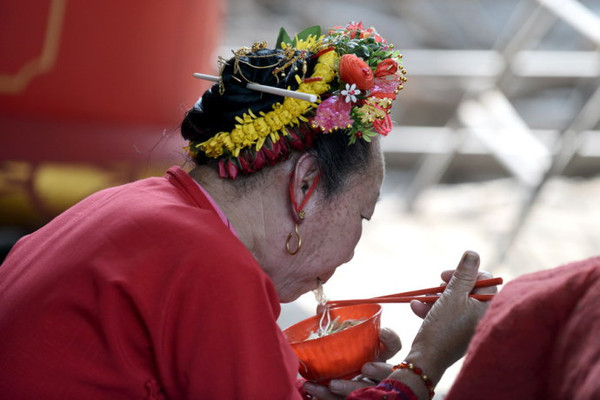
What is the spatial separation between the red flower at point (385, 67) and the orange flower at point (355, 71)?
7cm

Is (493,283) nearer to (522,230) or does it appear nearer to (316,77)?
(316,77)

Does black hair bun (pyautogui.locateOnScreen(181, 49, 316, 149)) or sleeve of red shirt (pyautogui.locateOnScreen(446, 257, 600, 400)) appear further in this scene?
black hair bun (pyautogui.locateOnScreen(181, 49, 316, 149))

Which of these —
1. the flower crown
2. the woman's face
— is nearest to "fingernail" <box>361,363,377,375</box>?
the woman's face

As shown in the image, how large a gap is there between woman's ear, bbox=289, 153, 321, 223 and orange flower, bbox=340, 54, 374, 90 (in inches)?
8.0

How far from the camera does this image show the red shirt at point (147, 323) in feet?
5.14

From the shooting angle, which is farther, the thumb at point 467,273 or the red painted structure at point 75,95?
the red painted structure at point 75,95

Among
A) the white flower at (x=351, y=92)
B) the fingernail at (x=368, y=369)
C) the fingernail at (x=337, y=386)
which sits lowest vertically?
the fingernail at (x=337, y=386)

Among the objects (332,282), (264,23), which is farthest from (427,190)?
(264,23)

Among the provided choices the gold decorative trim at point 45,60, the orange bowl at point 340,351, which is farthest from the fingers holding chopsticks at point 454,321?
the gold decorative trim at point 45,60

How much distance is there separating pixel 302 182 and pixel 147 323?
50 cm

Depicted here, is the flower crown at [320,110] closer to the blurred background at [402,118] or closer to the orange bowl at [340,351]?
the blurred background at [402,118]

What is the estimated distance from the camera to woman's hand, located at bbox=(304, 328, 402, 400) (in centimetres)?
193

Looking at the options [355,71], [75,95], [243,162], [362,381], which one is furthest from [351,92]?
[75,95]

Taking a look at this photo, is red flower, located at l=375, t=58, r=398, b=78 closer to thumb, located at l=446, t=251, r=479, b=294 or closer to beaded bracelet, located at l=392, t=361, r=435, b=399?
thumb, located at l=446, t=251, r=479, b=294
